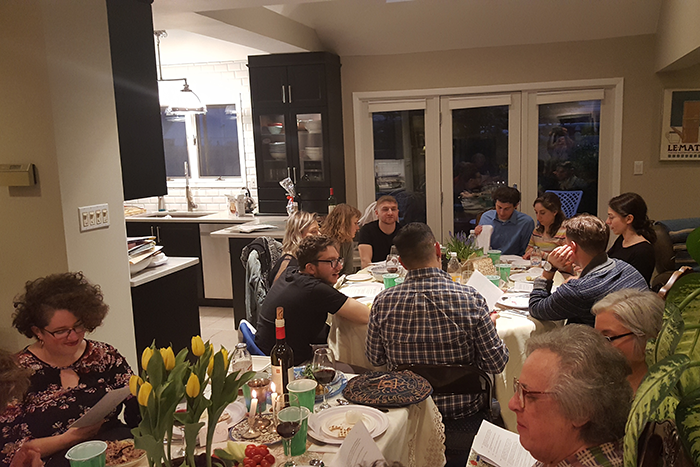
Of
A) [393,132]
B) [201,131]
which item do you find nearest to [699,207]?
[393,132]

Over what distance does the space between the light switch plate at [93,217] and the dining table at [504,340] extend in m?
1.31

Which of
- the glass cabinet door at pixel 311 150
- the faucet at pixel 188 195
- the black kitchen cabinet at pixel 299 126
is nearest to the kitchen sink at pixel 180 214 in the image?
the faucet at pixel 188 195

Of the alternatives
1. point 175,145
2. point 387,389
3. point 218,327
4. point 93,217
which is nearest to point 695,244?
point 387,389

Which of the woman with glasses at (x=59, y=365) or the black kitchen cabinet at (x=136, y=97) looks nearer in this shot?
the woman with glasses at (x=59, y=365)

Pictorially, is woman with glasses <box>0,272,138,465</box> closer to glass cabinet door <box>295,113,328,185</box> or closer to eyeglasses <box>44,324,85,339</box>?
eyeglasses <box>44,324,85,339</box>

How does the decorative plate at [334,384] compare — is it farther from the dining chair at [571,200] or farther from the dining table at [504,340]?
the dining chair at [571,200]

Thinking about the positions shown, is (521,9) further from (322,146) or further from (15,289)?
(15,289)

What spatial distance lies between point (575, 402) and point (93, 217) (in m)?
2.49

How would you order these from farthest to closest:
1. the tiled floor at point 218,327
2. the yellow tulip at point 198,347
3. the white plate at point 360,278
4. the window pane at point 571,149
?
the window pane at point 571,149
the tiled floor at point 218,327
the white plate at point 360,278
the yellow tulip at point 198,347

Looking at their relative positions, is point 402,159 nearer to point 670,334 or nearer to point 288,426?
point 288,426

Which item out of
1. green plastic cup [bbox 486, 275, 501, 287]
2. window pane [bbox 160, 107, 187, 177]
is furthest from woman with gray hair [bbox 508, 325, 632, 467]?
window pane [bbox 160, 107, 187, 177]

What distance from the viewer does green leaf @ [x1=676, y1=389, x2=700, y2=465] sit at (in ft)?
1.81

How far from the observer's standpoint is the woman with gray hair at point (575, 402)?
123 centimetres

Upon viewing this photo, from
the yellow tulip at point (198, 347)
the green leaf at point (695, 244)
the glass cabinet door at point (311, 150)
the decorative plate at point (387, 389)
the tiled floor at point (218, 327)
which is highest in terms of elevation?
the glass cabinet door at point (311, 150)
